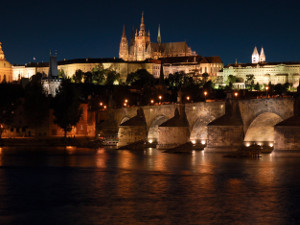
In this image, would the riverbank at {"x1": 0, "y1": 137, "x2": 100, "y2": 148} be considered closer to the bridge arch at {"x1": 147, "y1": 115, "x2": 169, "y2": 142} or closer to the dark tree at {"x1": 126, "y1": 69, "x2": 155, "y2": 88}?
the bridge arch at {"x1": 147, "y1": 115, "x2": 169, "y2": 142}

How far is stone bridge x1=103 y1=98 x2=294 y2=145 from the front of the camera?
50750mm

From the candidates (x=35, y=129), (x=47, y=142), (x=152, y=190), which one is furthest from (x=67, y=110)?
(x=152, y=190)

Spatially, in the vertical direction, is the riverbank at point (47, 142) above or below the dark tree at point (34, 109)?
below

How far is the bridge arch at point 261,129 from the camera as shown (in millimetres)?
53763

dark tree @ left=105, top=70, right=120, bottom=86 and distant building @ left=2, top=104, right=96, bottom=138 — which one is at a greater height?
dark tree @ left=105, top=70, right=120, bottom=86

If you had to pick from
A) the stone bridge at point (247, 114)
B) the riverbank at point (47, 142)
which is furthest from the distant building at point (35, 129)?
the stone bridge at point (247, 114)

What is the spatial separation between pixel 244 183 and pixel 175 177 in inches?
Answer: 222

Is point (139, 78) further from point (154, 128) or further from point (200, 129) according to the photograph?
point (200, 129)

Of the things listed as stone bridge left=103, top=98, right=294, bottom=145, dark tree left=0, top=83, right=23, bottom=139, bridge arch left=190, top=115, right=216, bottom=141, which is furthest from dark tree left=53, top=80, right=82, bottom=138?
bridge arch left=190, top=115, right=216, bottom=141

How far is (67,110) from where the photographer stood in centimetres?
7831

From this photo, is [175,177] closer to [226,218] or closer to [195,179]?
[195,179]

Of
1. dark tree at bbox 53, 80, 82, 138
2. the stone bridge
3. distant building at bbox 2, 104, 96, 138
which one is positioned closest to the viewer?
the stone bridge

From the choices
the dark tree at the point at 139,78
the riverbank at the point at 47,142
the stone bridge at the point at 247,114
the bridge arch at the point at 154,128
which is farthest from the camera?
the dark tree at the point at 139,78

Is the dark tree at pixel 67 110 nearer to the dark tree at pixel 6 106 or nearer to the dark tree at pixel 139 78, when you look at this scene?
the dark tree at pixel 6 106
